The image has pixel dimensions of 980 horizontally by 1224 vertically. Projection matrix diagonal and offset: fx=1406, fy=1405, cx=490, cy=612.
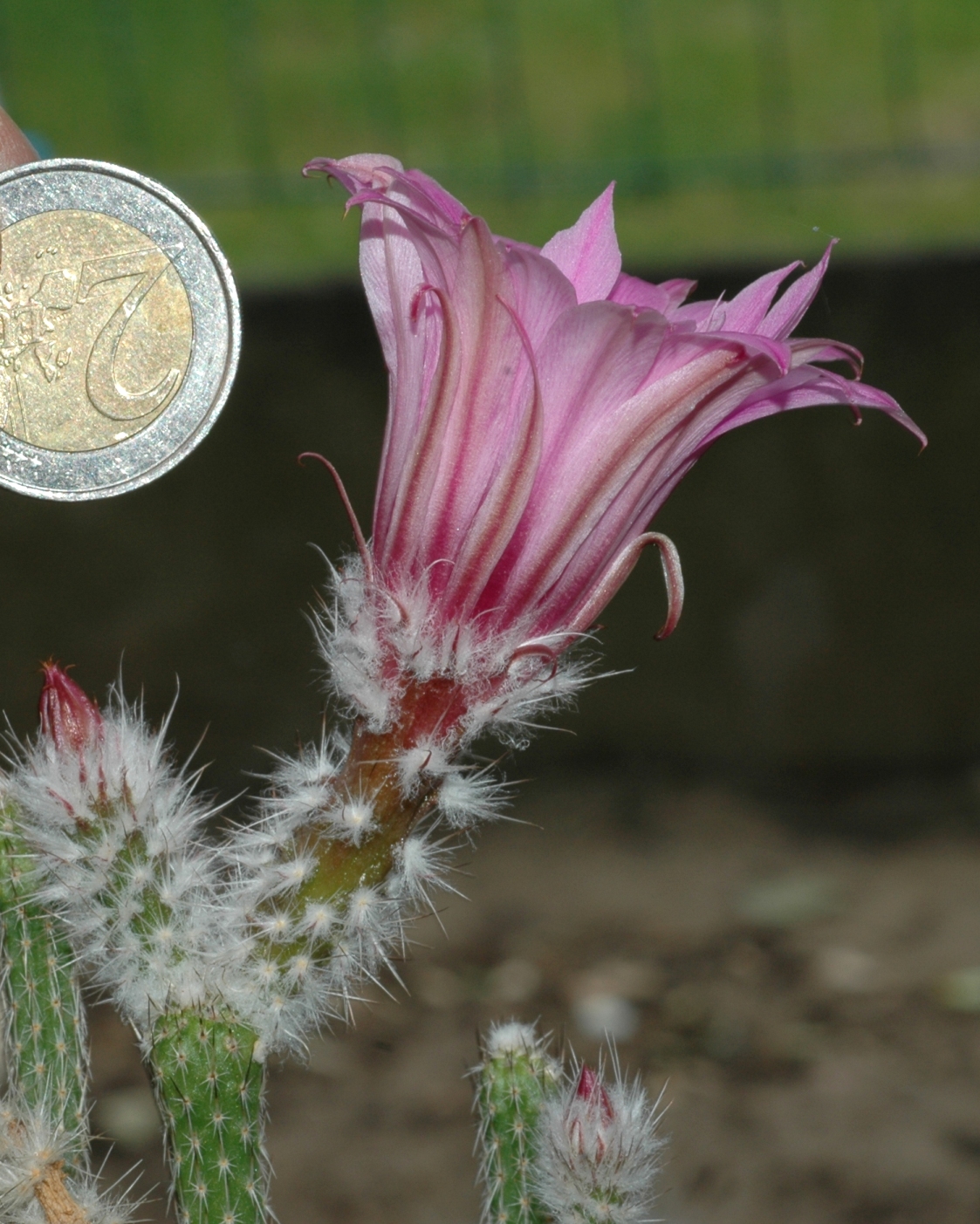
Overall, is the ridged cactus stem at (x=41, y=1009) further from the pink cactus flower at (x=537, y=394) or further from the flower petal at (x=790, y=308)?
the flower petal at (x=790, y=308)

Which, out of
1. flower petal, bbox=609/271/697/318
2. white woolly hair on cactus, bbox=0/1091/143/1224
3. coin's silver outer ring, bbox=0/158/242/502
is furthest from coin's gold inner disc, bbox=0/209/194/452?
white woolly hair on cactus, bbox=0/1091/143/1224

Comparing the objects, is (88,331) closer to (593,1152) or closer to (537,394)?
(537,394)

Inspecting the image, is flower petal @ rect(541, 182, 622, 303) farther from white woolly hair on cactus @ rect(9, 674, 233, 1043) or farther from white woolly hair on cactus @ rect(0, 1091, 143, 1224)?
white woolly hair on cactus @ rect(0, 1091, 143, 1224)

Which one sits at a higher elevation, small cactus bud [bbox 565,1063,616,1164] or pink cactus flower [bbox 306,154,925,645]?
pink cactus flower [bbox 306,154,925,645]

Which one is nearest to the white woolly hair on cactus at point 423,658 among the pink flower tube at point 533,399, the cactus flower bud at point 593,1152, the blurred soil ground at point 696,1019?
the pink flower tube at point 533,399

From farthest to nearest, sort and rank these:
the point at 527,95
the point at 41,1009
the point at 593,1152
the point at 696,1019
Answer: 1. the point at 527,95
2. the point at 696,1019
3. the point at 41,1009
4. the point at 593,1152

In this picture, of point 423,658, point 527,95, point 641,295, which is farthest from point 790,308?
point 527,95
